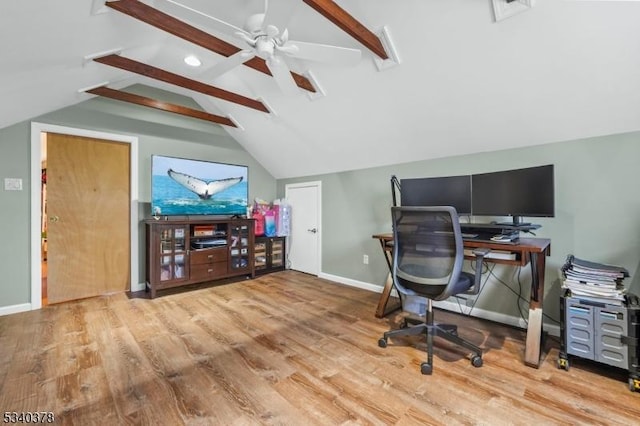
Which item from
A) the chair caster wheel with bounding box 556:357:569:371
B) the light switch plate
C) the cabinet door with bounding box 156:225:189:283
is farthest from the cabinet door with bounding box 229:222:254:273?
the chair caster wheel with bounding box 556:357:569:371

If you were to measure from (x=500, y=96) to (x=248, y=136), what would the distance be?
3372 mm

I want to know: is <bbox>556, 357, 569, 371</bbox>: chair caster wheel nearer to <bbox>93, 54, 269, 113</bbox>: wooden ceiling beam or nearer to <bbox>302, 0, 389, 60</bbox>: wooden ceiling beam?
<bbox>302, 0, 389, 60</bbox>: wooden ceiling beam

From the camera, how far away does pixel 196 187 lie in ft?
12.6

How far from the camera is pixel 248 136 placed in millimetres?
4297

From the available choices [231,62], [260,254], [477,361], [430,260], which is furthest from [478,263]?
[260,254]

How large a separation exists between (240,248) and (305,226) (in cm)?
111

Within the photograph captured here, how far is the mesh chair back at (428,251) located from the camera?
1784 mm

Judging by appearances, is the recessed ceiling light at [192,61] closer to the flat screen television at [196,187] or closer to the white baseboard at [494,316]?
the flat screen television at [196,187]

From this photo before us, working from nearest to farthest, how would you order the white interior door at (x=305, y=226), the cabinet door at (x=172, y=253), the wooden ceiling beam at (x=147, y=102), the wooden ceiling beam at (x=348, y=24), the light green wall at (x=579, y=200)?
the wooden ceiling beam at (x=348, y=24), the light green wall at (x=579, y=200), the wooden ceiling beam at (x=147, y=102), the cabinet door at (x=172, y=253), the white interior door at (x=305, y=226)

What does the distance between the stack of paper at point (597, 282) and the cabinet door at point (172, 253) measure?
387 centimetres

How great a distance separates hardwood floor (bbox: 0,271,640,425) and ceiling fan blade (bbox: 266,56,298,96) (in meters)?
2.14

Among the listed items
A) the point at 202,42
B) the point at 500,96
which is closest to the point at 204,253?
the point at 202,42

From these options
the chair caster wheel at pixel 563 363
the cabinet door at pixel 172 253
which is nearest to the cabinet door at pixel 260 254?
the cabinet door at pixel 172 253

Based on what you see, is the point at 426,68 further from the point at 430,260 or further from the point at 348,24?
the point at 430,260
